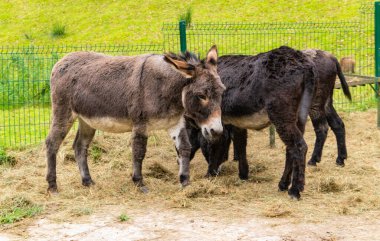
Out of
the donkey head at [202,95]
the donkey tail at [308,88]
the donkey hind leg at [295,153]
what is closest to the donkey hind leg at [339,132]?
the donkey tail at [308,88]

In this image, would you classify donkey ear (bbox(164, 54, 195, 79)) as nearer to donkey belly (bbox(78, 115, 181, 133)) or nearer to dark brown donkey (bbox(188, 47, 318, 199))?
donkey belly (bbox(78, 115, 181, 133))

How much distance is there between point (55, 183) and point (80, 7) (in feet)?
52.6

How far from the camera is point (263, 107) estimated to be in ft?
24.4

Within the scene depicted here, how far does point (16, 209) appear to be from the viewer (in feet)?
22.0

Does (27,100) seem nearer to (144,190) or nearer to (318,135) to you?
(144,190)

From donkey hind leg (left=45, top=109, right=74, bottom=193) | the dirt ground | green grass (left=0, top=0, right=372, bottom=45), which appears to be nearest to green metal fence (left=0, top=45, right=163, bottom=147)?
the dirt ground

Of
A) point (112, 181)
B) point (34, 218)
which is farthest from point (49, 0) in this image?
point (34, 218)

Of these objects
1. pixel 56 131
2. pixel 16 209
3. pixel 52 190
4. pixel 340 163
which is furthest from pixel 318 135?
pixel 16 209

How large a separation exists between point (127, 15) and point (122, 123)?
14.7 meters

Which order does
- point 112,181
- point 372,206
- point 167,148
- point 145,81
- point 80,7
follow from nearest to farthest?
point 372,206
point 145,81
point 112,181
point 167,148
point 80,7

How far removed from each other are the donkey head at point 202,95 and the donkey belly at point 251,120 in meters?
0.72

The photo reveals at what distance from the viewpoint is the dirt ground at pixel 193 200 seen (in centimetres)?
601

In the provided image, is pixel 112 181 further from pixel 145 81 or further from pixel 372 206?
pixel 372 206

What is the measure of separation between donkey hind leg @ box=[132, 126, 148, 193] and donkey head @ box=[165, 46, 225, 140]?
60 centimetres
